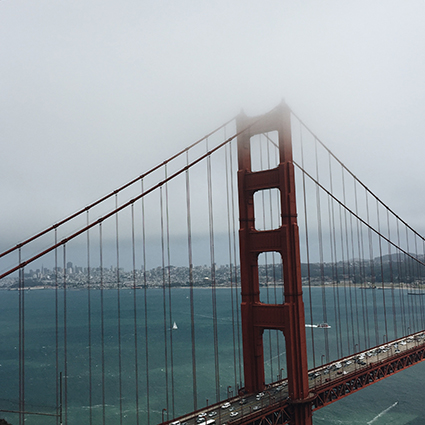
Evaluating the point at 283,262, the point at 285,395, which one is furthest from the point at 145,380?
the point at 283,262

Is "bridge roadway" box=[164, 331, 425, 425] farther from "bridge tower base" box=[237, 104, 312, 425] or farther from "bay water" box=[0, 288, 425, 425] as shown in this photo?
"bay water" box=[0, 288, 425, 425]

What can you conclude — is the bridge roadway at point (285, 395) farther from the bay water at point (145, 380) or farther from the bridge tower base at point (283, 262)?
the bay water at point (145, 380)

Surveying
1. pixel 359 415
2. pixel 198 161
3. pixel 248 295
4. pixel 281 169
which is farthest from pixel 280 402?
pixel 359 415

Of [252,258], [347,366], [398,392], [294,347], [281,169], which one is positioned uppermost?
[281,169]

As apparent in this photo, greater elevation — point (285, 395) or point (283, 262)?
point (283, 262)

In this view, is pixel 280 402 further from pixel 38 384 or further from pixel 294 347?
pixel 38 384

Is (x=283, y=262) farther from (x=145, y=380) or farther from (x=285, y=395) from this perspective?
(x=145, y=380)

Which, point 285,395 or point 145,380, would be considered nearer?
point 285,395

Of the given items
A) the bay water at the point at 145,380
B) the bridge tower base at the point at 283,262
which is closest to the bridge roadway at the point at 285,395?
the bridge tower base at the point at 283,262
